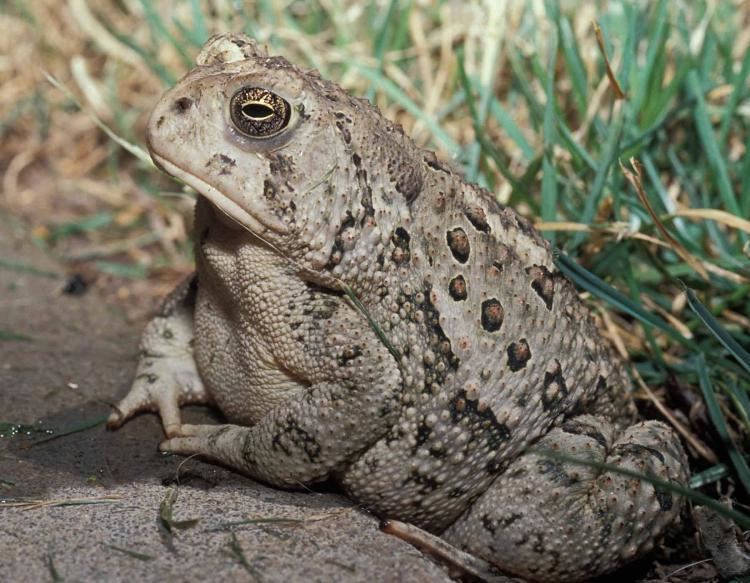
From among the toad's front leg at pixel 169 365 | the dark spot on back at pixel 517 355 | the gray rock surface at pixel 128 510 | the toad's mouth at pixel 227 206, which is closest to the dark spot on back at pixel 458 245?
the dark spot on back at pixel 517 355

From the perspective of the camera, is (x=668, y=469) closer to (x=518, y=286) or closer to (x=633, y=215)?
(x=518, y=286)

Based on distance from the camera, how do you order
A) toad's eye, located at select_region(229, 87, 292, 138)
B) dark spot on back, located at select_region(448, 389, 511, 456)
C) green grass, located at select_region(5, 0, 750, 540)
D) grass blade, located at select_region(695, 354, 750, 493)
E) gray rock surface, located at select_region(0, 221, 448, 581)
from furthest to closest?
green grass, located at select_region(5, 0, 750, 540) → grass blade, located at select_region(695, 354, 750, 493) → dark spot on back, located at select_region(448, 389, 511, 456) → toad's eye, located at select_region(229, 87, 292, 138) → gray rock surface, located at select_region(0, 221, 448, 581)

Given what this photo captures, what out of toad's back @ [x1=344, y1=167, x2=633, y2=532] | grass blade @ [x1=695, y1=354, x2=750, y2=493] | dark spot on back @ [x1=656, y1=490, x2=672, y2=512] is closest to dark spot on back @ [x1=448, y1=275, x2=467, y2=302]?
toad's back @ [x1=344, y1=167, x2=633, y2=532]

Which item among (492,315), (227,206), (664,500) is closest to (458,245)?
(492,315)

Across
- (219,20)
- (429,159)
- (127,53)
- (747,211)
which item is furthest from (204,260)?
(127,53)

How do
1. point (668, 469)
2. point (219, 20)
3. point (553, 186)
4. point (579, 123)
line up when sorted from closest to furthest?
A: point (668, 469) < point (553, 186) < point (579, 123) < point (219, 20)

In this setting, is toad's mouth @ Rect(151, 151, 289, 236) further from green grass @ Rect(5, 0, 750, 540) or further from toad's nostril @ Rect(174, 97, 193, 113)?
green grass @ Rect(5, 0, 750, 540)
